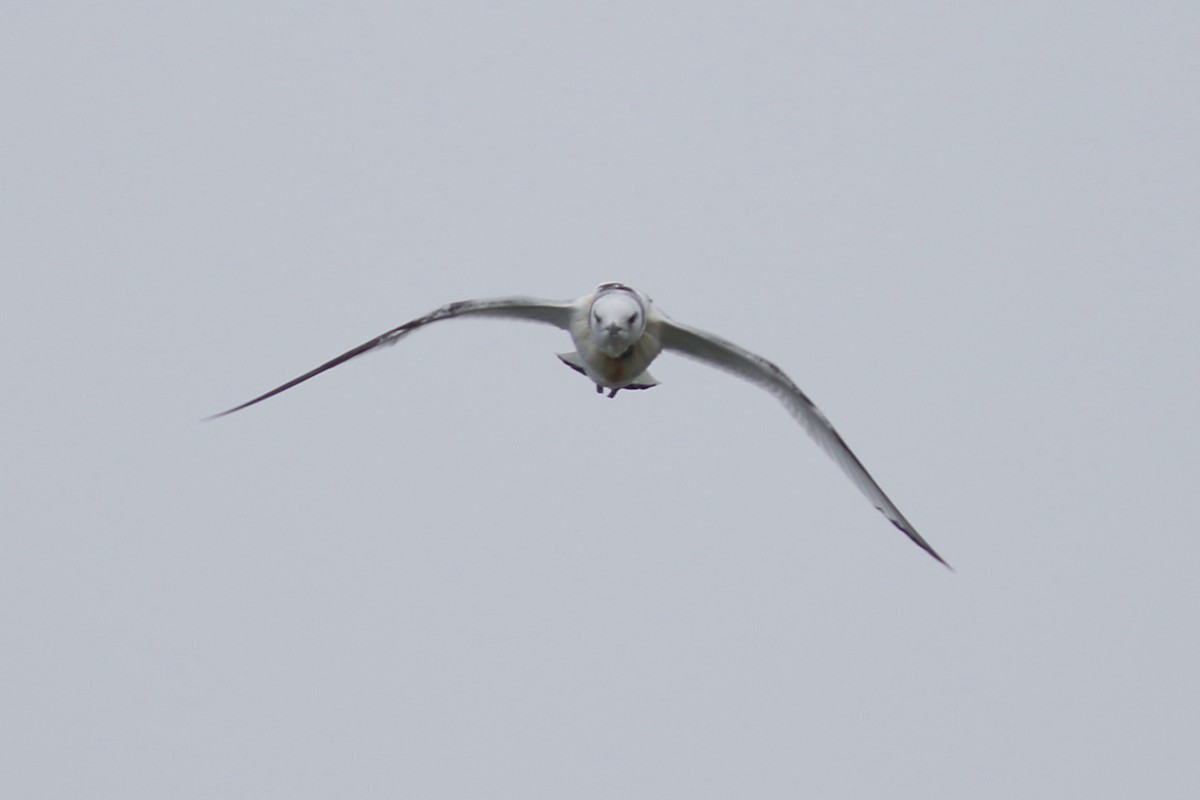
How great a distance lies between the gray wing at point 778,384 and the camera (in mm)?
14195

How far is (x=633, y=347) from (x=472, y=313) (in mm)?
1590

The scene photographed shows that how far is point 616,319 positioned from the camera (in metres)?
13.5

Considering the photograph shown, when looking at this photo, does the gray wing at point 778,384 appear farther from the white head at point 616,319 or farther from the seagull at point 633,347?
the white head at point 616,319

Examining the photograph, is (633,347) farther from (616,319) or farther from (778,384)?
(778,384)

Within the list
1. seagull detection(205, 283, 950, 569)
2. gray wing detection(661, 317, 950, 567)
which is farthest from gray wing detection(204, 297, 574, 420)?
gray wing detection(661, 317, 950, 567)

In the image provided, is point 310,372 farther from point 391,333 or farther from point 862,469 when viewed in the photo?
point 862,469

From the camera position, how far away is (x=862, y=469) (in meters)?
14.4

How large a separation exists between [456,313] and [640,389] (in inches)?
81.4

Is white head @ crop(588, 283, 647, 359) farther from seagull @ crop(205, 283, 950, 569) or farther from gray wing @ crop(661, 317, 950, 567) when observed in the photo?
gray wing @ crop(661, 317, 950, 567)

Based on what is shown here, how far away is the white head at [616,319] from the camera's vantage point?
13.5 m

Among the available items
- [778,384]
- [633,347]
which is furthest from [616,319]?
[778,384]

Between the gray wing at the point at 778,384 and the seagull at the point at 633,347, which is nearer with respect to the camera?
the seagull at the point at 633,347

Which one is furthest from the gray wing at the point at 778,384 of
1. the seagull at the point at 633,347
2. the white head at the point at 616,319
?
the white head at the point at 616,319

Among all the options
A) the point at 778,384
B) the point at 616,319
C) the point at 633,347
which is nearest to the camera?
the point at 616,319
